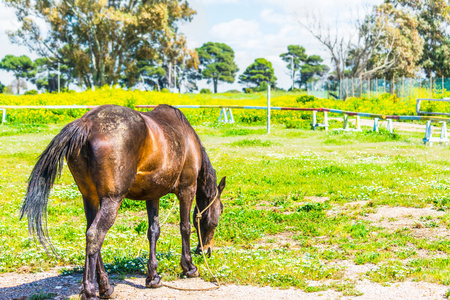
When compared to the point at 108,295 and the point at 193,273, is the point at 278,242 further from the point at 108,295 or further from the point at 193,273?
the point at 108,295

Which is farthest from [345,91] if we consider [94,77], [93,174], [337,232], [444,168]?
[93,174]

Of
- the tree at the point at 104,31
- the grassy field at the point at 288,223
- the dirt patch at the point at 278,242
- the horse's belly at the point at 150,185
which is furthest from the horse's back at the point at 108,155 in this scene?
the tree at the point at 104,31

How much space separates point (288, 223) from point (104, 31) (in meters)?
38.7

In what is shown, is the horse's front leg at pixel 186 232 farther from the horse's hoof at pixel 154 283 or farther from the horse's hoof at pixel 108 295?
the horse's hoof at pixel 108 295

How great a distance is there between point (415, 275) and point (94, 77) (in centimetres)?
4292

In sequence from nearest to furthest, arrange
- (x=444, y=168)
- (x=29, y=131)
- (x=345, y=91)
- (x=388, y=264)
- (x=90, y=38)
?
(x=388, y=264) → (x=444, y=168) → (x=29, y=131) → (x=90, y=38) → (x=345, y=91)

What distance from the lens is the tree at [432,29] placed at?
63000 mm

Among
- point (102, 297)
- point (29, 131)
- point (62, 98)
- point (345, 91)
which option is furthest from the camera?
point (345, 91)

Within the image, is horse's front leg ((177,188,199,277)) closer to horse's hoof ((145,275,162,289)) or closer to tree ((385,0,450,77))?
horse's hoof ((145,275,162,289))

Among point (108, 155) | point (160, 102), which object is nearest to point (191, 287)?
point (108, 155)

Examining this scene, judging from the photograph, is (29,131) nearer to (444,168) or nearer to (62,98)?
(62,98)

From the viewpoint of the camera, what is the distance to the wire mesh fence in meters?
43.7

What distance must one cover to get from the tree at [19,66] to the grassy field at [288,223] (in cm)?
11198

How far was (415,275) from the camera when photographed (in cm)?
526
